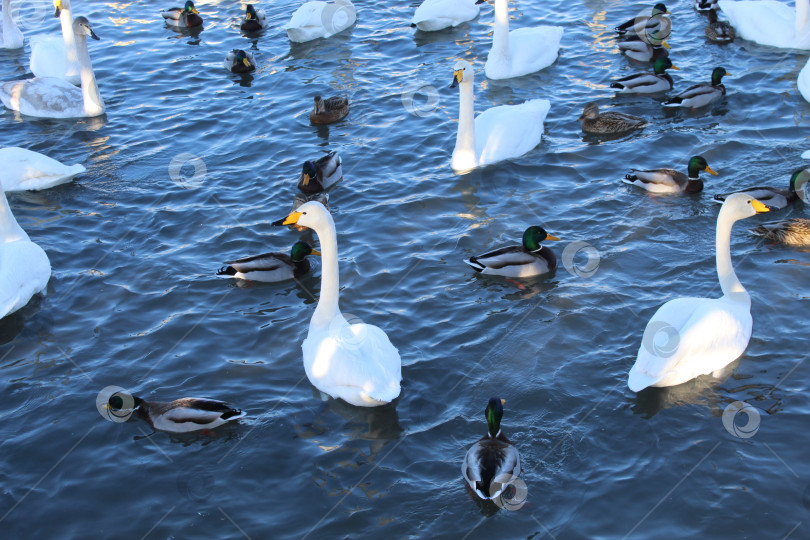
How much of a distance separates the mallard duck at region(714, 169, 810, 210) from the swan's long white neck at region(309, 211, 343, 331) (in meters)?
4.97

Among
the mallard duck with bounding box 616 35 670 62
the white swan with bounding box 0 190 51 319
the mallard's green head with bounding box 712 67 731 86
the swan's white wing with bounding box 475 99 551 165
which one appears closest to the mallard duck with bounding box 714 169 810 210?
the swan's white wing with bounding box 475 99 551 165

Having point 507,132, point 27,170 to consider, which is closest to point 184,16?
point 27,170

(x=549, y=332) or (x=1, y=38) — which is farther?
(x=1, y=38)

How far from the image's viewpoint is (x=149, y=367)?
8.70 metres

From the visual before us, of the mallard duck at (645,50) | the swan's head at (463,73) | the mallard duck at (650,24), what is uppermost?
the swan's head at (463,73)

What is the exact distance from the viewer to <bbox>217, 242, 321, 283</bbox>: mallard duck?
32.4ft

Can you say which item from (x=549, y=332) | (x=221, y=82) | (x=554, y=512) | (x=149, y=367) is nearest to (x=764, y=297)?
(x=549, y=332)

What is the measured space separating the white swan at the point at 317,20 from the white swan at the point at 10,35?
5358 millimetres

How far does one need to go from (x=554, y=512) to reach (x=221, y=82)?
11.1m

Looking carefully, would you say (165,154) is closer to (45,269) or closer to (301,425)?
(45,269)

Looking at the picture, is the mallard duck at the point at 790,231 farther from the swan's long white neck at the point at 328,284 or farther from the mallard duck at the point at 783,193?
the swan's long white neck at the point at 328,284

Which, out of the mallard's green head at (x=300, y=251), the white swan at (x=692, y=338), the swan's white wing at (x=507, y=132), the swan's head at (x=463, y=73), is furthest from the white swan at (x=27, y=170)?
the white swan at (x=692, y=338)

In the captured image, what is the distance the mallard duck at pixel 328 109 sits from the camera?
43.7 feet

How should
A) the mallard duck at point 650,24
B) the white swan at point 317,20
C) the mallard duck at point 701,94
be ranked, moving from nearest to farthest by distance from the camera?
the mallard duck at point 701,94 → the mallard duck at point 650,24 → the white swan at point 317,20
